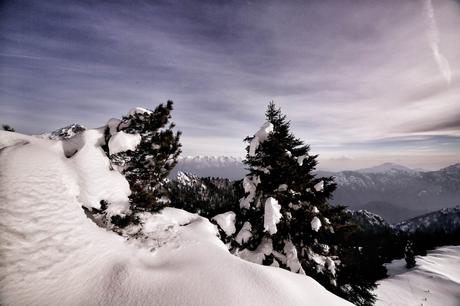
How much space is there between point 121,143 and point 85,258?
4.57 metres

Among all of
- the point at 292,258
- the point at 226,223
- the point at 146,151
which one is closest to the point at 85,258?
the point at 146,151

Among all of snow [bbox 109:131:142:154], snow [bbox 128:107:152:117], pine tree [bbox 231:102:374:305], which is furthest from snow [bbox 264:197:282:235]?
snow [bbox 128:107:152:117]

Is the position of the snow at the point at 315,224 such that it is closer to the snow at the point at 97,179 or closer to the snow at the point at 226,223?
the snow at the point at 226,223

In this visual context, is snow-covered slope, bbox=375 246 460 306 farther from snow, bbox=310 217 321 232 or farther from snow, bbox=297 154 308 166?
snow, bbox=297 154 308 166

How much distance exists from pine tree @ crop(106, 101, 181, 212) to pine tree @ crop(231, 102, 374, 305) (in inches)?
175

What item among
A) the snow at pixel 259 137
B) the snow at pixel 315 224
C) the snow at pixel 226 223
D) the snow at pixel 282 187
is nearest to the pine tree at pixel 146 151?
the snow at pixel 226 223

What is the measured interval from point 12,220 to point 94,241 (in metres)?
2.11

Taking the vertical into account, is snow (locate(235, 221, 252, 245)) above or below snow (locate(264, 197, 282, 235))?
below

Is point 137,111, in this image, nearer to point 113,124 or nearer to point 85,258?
point 113,124

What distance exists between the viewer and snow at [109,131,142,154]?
346 inches

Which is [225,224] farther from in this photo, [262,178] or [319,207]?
[319,207]

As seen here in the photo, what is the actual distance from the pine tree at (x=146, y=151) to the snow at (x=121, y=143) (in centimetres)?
87

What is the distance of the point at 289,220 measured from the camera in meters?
10.8

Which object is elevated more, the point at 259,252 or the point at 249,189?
the point at 249,189
